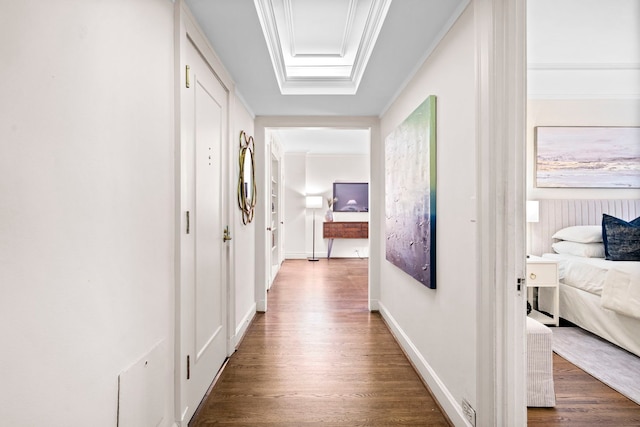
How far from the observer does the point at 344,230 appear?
6879 millimetres

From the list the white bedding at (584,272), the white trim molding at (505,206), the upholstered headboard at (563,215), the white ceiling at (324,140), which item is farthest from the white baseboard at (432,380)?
the white ceiling at (324,140)

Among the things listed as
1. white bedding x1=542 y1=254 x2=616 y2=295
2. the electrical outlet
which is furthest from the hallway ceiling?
white bedding x1=542 y1=254 x2=616 y2=295

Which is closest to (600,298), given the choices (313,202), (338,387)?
(338,387)

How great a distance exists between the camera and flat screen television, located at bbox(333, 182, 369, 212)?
7227 mm

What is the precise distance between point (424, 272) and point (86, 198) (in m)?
1.84

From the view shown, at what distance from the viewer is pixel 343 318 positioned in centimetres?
333

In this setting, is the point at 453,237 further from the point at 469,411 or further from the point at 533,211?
the point at 533,211

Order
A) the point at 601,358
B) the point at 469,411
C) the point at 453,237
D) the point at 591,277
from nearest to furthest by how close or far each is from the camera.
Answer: the point at 469,411
the point at 453,237
the point at 601,358
the point at 591,277

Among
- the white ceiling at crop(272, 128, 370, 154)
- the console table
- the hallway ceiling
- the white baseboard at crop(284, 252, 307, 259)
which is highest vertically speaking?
the white ceiling at crop(272, 128, 370, 154)

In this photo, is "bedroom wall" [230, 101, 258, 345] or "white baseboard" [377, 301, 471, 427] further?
"bedroom wall" [230, 101, 258, 345]

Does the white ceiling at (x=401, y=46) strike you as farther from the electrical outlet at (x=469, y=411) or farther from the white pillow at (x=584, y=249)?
the electrical outlet at (x=469, y=411)

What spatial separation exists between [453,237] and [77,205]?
Answer: 5.50 feet

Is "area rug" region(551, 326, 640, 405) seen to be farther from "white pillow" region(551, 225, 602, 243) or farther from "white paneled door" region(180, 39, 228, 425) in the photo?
"white paneled door" region(180, 39, 228, 425)

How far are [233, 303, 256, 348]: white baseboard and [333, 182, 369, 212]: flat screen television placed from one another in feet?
13.7
